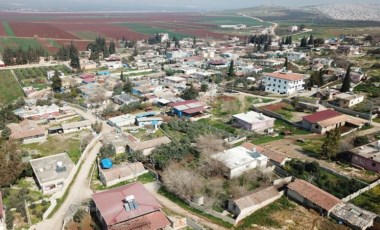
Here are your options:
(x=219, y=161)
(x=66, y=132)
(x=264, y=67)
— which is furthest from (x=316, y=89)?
(x=66, y=132)

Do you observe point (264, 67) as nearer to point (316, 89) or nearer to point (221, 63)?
point (221, 63)

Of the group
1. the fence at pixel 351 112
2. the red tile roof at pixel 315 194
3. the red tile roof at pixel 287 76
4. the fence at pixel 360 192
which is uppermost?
the red tile roof at pixel 287 76

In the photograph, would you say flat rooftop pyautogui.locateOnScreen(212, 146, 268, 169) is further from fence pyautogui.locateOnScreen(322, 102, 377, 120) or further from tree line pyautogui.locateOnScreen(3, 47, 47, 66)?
tree line pyautogui.locateOnScreen(3, 47, 47, 66)

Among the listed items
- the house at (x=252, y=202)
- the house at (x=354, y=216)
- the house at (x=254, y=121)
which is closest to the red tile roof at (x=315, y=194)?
the house at (x=354, y=216)

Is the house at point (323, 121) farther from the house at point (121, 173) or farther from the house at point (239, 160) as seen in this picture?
the house at point (121, 173)

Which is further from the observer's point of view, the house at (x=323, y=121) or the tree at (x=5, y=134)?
the house at (x=323, y=121)

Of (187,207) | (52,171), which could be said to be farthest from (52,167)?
(187,207)

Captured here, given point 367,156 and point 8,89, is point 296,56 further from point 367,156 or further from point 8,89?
point 8,89

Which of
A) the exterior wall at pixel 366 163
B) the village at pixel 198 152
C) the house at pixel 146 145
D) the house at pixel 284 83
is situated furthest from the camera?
the house at pixel 284 83
